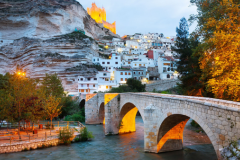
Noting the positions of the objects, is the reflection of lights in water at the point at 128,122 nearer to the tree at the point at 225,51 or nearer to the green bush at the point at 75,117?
the tree at the point at 225,51

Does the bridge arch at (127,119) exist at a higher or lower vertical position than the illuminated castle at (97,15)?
lower

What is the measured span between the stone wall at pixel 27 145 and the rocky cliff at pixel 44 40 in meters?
30.7

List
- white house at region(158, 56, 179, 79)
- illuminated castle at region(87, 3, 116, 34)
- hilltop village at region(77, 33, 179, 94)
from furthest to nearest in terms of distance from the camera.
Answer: illuminated castle at region(87, 3, 116, 34)
white house at region(158, 56, 179, 79)
hilltop village at region(77, 33, 179, 94)

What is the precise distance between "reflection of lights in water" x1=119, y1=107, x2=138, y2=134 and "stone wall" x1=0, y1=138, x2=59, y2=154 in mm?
7296

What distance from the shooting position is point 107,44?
247 feet

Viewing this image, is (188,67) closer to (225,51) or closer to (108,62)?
(225,51)

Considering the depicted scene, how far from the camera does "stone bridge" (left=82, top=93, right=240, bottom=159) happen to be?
6020 millimetres

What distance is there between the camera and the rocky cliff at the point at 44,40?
153 feet

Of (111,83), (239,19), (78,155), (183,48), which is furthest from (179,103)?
(111,83)

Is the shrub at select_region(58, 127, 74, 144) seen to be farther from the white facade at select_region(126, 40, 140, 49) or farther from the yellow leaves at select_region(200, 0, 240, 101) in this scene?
the white facade at select_region(126, 40, 140, 49)

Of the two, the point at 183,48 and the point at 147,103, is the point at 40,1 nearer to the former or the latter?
the point at 183,48

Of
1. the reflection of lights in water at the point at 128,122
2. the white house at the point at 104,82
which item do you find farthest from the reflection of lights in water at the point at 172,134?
the white house at the point at 104,82

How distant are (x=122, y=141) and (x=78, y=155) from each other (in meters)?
4.79

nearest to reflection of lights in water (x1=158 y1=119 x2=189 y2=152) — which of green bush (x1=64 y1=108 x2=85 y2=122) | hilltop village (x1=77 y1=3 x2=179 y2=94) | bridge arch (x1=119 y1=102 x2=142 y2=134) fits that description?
bridge arch (x1=119 y1=102 x2=142 y2=134)
